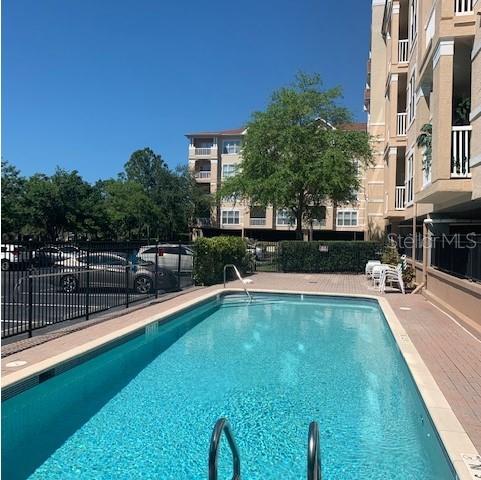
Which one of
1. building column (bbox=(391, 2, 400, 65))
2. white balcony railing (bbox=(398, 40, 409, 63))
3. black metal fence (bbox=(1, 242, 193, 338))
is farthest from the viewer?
white balcony railing (bbox=(398, 40, 409, 63))

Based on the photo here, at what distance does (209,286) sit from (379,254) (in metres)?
11.7

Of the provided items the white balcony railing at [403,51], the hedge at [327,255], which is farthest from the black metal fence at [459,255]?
the white balcony railing at [403,51]

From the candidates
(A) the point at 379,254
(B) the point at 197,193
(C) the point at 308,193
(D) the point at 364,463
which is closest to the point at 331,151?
(C) the point at 308,193

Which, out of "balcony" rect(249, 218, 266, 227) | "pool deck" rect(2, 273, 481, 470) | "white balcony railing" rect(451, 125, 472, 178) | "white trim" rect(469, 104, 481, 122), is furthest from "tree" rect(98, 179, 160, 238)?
"white trim" rect(469, 104, 481, 122)

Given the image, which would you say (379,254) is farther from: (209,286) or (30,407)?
(30,407)

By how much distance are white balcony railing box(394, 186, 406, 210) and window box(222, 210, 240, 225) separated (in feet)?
117

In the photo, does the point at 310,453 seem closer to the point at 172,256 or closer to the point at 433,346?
Result: the point at 433,346

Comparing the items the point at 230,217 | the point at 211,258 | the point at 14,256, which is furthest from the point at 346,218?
the point at 14,256

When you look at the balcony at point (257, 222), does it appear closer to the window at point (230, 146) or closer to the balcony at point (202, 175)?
the balcony at point (202, 175)

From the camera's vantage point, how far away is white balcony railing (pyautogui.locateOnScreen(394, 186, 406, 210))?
2525cm

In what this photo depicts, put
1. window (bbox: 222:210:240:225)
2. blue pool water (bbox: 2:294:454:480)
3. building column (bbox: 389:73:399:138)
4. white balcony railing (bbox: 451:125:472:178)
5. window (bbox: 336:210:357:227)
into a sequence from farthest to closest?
1. window (bbox: 222:210:240:225)
2. window (bbox: 336:210:357:227)
3. building column (bbox: 389:73:399:138)
4. white balcony railing (bbox: 451:125:472:178)
5. blue pool water (bbox: 2:294:454:480)

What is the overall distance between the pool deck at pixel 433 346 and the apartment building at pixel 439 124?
79 cm

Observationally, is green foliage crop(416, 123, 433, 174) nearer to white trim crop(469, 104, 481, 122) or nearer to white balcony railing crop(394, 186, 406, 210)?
white trim crop(469, 104, 481, 122)

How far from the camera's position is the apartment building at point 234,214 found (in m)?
56.9
